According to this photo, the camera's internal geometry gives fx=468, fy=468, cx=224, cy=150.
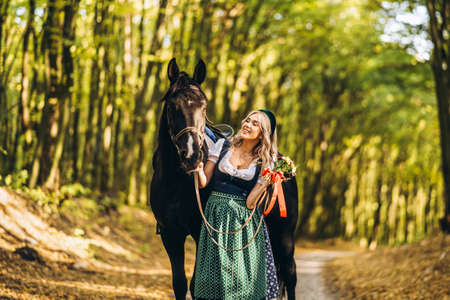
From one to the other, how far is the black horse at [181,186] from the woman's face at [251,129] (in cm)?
34

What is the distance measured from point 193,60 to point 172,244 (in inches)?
339

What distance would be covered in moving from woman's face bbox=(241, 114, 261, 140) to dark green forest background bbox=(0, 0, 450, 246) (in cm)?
359

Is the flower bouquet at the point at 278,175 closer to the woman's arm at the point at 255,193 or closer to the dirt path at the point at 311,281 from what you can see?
the woman's arm at the point at 255,193

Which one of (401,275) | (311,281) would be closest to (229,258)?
(401,275)

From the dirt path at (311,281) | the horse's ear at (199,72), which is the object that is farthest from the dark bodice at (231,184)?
the dirt path at (311,281)

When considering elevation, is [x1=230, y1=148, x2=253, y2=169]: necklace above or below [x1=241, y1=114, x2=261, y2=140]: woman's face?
below

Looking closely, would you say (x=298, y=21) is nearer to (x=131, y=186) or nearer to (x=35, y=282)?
(x=131, y=186)

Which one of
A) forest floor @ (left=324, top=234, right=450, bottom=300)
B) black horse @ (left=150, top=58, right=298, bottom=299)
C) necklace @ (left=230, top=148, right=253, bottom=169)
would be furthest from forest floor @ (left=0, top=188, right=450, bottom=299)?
necklace @ (left=230, top=148, right=253, bottom=169)

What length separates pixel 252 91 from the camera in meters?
14.1

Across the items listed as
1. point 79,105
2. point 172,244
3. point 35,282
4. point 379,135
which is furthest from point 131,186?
point 379,135

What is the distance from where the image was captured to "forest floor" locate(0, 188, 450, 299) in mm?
5527

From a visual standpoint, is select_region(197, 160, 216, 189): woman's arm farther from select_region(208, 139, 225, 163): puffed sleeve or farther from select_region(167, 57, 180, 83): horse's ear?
select_region(167, 57, 180, 83): horse's ear

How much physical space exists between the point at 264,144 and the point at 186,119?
2.11ft

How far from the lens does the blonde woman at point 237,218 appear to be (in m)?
3.37
